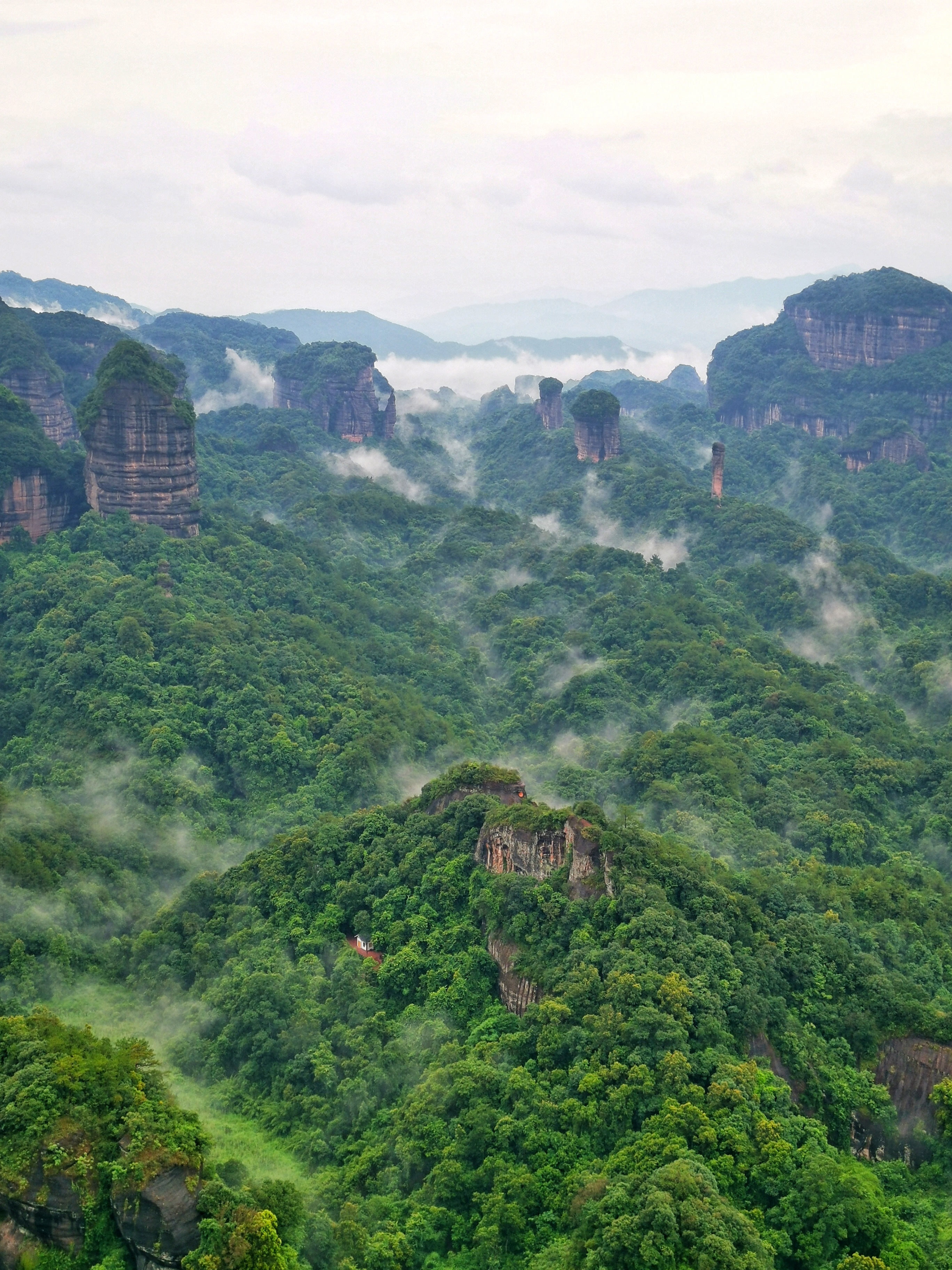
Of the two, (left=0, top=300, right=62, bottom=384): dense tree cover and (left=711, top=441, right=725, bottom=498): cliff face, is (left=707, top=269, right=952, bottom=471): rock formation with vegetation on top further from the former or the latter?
(left=0, top=300, right=62, bottom=384): dense tree cover

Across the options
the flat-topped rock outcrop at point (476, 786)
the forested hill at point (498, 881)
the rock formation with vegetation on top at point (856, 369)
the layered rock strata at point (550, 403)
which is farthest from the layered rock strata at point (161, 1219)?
the layered rock strata at point (550, 403)

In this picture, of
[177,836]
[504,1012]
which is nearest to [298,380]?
[177,836]

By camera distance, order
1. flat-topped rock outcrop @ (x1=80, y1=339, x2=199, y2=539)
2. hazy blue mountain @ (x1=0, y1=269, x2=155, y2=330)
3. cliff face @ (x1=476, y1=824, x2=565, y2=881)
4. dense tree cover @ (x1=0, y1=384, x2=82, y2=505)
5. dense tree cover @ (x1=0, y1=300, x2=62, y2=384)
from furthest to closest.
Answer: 1. hazy blue mountain @ (x1=0, y1=269, x2=155, y2=330)
2. dense tree cover @ (x1=0, y1=300, x2=62, y2=384)
3. flat-topped rock outcrop @ (x1=80, y1=339, x2=199, y2=539)
4. dense tree cover @ (x1=0, y1=384, x2=82, y2=505)
5. cliff face @ (x1=476, y1=824, x2=565, y2=881)

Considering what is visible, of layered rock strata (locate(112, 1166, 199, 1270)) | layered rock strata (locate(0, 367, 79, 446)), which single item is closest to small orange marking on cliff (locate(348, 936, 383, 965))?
layered rock strata (locate(112, 1166, 199, 1270))

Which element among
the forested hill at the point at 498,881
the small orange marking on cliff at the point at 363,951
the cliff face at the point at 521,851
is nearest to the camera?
the forested hill at the point at 498,881

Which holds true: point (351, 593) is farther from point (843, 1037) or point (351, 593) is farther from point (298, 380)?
point (298, 380)

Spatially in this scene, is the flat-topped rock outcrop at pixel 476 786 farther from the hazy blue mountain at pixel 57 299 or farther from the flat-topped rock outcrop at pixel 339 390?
the hazy blue mountain at pixel 57 299
